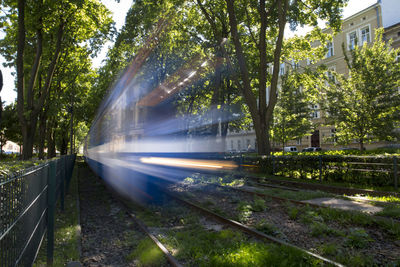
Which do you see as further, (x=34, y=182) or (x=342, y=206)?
(x=342, y=206)

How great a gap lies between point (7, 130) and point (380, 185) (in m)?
44.6

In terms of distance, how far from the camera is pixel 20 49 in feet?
39.8

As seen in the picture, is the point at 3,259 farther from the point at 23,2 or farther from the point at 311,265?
the point at 23,2

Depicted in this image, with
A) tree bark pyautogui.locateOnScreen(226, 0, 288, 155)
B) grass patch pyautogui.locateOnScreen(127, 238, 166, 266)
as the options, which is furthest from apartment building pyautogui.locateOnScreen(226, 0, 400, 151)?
grass patch pyautogui.locateOnScreen(127, 238, 166, 266)

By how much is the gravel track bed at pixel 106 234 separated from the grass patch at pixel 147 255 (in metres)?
0.12

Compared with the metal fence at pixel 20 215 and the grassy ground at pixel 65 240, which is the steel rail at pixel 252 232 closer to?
the grassy ground at pixel 65 240

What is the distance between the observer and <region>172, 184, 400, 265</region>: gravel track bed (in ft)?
14.6

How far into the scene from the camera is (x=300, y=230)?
5734 mm

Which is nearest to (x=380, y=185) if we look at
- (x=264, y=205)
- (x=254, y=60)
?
(x=264, y=205)

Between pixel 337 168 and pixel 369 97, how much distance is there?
8755 mm

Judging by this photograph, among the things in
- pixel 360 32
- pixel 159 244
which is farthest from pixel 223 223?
pixel 360 32

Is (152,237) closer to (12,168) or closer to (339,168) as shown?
(12,168)

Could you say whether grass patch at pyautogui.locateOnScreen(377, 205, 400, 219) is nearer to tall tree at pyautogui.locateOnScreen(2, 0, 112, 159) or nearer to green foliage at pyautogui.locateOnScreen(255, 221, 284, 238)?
green foliage at pyautogui.locateOnScreen(255, 221, 284, 238)

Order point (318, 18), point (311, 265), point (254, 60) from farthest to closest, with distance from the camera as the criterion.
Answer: point (254, 60), point (318, 18), point (311, 265)
